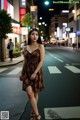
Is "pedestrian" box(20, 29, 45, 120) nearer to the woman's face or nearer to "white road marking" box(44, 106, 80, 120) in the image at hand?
the woman's face

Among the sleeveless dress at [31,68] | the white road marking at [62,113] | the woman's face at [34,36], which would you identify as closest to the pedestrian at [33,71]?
the sleeveless dress at [31,68]

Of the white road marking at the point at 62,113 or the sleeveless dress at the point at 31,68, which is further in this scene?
the white road marking at the point at 62,113

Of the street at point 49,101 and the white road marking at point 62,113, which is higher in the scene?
the white road marking at point 62,113

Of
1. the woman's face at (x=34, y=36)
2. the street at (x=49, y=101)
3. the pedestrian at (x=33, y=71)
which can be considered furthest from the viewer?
the street at (x=49, y=101)

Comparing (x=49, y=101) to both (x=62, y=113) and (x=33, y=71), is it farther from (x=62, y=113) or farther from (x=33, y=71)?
(x=33, y=71)

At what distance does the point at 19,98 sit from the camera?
412 inches

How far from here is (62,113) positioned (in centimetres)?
800

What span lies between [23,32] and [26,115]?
4549 cm

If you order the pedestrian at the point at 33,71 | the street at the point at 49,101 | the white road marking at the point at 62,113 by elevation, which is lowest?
the street at the point at 49,101

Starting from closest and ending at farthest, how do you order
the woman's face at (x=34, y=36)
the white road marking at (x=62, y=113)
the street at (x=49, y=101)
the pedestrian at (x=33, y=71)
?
the pedestrian at (x=33, y=71) < the woman's face at (x=34, y=36) < the white road marking at (x=62, y=113) < the street at (x=49, y=101)

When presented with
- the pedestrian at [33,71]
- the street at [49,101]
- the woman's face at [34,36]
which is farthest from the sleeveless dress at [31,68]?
the street at [49,101]

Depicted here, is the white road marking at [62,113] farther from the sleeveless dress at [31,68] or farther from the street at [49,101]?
the sleeveless dress at [31,68]

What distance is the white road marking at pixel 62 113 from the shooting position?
767 centimetres

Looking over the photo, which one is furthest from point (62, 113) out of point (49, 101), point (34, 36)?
point (34, 36)
